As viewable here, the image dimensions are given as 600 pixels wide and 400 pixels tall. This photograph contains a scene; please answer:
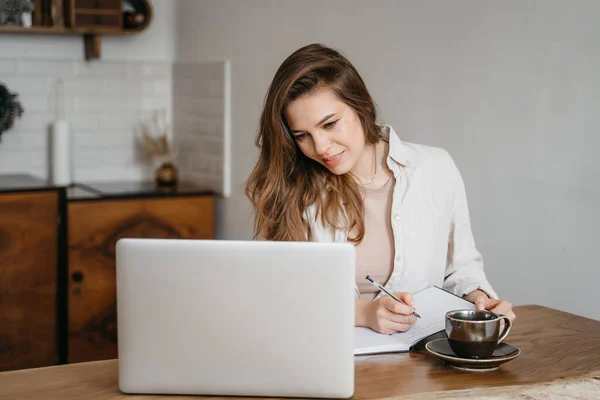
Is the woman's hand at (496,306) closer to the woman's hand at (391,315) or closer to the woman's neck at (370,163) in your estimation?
the woman's hand at (391,315)

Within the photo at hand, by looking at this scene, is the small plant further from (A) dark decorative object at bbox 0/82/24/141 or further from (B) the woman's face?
(B) the woman's face

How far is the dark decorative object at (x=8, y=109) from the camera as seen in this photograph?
4.09 meters

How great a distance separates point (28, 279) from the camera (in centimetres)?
367

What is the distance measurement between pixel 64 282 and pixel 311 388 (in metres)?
2.57

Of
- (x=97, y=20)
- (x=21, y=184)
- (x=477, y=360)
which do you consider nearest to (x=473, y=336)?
(x=477, y=360)

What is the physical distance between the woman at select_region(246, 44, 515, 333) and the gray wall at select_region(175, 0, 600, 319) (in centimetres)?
36

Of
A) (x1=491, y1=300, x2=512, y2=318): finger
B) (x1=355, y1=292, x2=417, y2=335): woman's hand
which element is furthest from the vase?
(x1=491, y1=300, x2=512, y2=318): finger

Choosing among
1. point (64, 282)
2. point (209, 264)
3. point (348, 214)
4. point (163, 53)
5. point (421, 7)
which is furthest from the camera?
point (163, 53)

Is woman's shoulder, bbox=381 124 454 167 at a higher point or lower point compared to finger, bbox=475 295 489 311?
higher

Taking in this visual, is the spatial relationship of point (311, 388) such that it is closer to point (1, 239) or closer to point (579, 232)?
point (579, 232)

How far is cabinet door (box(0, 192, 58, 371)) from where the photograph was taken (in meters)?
3.61

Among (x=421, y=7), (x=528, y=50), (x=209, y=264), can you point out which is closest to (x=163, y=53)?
(x=421, y=7)

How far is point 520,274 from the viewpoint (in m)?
2.61

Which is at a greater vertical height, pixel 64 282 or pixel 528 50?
pixel 528 50
